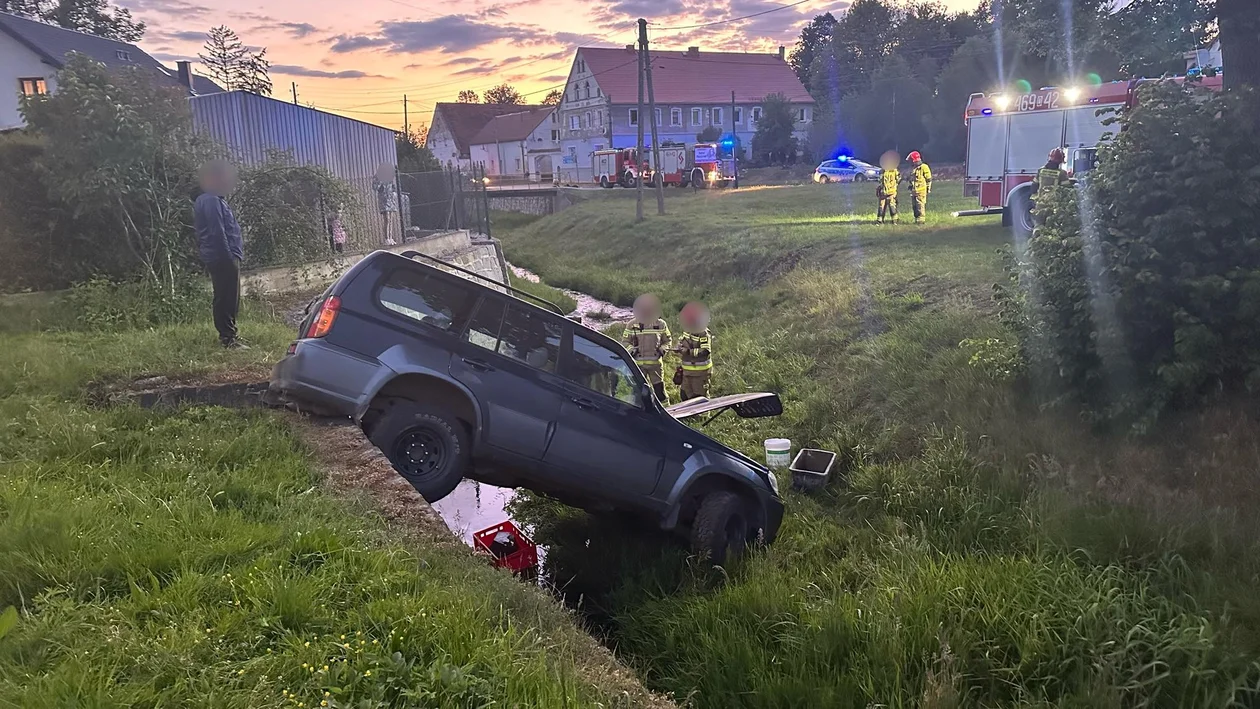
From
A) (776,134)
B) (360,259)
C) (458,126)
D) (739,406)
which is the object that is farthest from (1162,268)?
(458,126)

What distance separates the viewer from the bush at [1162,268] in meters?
5.76

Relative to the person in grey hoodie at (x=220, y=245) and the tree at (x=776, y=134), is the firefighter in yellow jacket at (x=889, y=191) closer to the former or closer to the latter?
the person in grey hoodie at (x=220, y=245)

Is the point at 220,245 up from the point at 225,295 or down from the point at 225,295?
up

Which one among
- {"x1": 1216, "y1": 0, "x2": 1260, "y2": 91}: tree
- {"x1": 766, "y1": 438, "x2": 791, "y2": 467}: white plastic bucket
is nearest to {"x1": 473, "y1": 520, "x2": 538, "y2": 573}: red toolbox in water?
{"x1": 766, "y1": 438, "x2": 791, "y2": 467}: white plastic bucket

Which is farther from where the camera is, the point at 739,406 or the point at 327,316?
the point at 739,406

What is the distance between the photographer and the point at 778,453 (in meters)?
8.27

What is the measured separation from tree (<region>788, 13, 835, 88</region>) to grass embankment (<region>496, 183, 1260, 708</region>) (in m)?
81.7

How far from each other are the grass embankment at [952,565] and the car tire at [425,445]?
150 cm

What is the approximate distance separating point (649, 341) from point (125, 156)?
6580 millimetres

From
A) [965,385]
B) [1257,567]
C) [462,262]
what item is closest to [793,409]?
[965,385]

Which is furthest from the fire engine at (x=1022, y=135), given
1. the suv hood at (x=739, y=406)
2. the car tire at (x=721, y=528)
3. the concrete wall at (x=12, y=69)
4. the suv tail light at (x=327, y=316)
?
the concrete wall at (x=12, y=69)

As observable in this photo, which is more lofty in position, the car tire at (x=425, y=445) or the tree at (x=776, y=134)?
the tree at (x=776, y=134)

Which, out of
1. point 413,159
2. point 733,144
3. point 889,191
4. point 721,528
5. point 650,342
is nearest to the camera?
point 721,528

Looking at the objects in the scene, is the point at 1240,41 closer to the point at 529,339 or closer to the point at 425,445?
the point at 529,339
